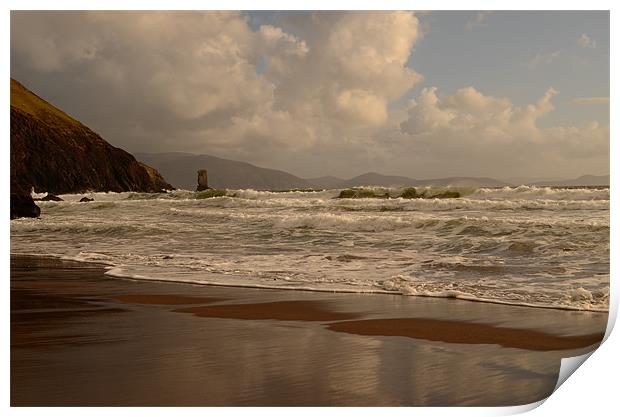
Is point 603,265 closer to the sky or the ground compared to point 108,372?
closer to the sky

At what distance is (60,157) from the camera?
18.6ft

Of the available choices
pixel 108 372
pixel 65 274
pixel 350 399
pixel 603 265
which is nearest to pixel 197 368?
pixel 108 372

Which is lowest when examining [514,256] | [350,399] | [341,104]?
[350,399]

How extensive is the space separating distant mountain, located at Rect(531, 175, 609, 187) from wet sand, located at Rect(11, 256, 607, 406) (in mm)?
1102

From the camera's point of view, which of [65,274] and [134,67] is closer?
[134,67]

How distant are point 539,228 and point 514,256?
1.18m

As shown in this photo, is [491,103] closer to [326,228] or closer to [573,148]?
[573,148]

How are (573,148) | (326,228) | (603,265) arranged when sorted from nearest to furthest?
(573,148) < (603,265) < (326,228)

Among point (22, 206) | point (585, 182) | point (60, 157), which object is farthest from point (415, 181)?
point (22, 206)

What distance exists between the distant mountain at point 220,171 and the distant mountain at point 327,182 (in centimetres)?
4

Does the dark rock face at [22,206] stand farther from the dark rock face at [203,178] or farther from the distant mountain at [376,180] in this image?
the distant mountain at [376,180]

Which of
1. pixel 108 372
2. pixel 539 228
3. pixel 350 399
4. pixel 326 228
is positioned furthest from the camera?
pixel 326 228

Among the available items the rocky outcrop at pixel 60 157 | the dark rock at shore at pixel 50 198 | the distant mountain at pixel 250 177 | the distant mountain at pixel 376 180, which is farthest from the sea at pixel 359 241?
the distant mountain at pixel 376 180

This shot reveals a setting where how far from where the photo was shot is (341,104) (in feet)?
14.2
